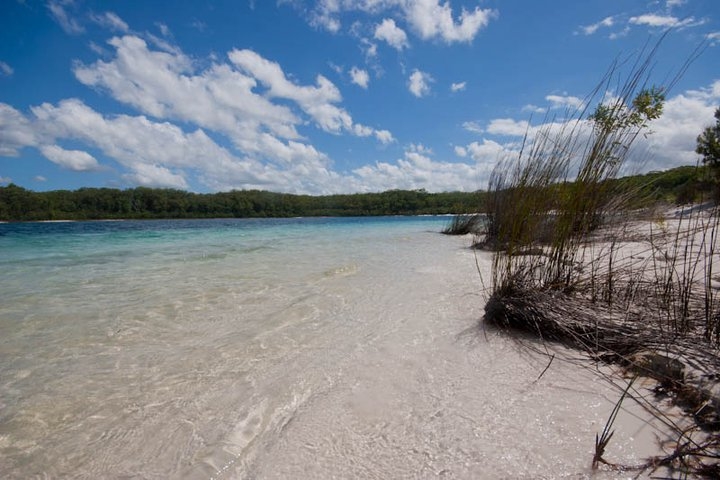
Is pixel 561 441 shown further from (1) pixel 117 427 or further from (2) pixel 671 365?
(1) pixel 117 427

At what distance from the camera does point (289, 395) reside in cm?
172

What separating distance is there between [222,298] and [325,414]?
2.68 meters

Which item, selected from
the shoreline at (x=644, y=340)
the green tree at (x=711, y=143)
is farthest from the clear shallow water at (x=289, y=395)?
the green tree at (x=711, y=143)

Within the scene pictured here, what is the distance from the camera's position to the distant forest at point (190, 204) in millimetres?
47362

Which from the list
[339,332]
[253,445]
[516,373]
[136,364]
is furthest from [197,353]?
[516,373]

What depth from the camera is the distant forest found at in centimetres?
4736

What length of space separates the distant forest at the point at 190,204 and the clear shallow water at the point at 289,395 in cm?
3783

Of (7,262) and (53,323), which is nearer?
(53,323)

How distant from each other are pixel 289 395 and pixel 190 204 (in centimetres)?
6651

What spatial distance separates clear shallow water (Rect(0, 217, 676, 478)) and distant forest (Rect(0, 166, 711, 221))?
37.8 meters

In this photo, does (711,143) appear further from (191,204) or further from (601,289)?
(191,204)

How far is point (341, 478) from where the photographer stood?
3.67 ft

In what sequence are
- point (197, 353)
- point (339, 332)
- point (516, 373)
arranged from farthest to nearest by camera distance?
point (339, 332), point (197, 353), point (516, 373)

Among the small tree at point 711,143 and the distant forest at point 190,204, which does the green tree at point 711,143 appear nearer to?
the small tree at point 711,143
